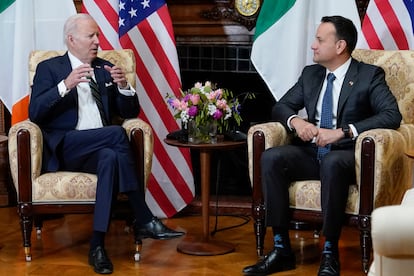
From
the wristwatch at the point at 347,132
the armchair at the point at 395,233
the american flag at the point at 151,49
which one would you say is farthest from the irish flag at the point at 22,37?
the armchair at the point at 395,233

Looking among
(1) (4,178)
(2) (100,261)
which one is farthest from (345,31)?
(1) (4,178)

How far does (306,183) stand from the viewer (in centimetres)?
395

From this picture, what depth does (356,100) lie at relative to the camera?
13.3 ft

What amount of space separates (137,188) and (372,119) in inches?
47.0

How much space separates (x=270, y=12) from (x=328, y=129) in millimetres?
1115

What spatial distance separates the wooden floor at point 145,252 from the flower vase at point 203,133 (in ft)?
1.95

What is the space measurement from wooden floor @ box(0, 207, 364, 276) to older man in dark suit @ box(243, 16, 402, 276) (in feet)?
0.71

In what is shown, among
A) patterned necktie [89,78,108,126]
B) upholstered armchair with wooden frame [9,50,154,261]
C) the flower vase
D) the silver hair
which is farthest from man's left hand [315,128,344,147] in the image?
the silver hair

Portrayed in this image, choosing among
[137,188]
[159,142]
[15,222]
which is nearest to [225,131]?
[137,188]

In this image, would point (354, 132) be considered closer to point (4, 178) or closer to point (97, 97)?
point (97, 97)

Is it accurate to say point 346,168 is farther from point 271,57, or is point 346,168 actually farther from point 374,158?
point 271,57

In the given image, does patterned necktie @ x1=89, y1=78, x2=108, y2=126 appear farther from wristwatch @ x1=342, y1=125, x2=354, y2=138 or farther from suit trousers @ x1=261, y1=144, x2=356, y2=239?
wristwatch @ x1=342, y1=125, x2=354, y2=138

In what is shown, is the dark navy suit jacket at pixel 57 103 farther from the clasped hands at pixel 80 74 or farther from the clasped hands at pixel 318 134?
the clasped hands at pixel 318 134

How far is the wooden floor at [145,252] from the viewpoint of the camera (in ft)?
13.3
